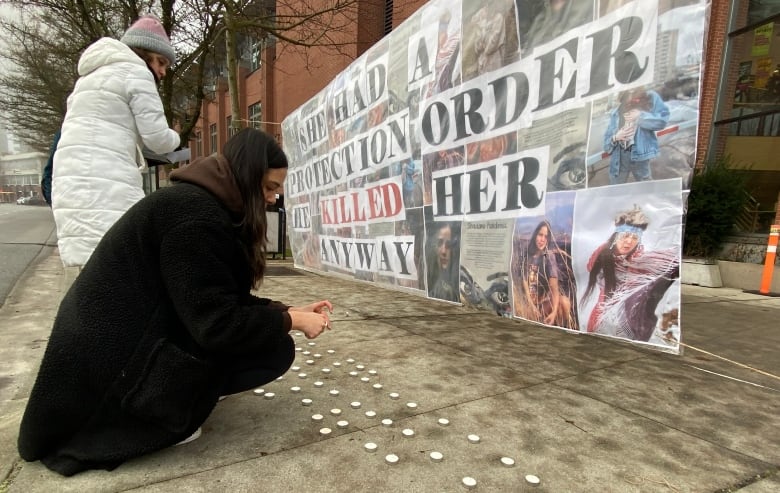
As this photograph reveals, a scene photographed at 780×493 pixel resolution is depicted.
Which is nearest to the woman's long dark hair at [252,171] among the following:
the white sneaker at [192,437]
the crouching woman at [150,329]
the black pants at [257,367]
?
the crouching woman at [150,329]

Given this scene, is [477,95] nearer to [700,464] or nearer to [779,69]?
[700,464]

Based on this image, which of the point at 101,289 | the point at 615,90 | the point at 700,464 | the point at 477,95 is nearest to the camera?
the point at 101,289

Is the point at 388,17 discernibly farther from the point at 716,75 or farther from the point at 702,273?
the point at 702,273

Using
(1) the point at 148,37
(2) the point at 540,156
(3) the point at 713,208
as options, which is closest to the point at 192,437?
(1) the point at 148,37

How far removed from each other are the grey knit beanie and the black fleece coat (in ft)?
4.19

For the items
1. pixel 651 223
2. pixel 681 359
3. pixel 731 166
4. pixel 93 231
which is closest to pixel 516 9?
pixel 651 223

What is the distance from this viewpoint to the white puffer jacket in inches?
88.2

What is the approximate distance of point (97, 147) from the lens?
2.26 m

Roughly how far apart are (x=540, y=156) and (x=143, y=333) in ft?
8.17

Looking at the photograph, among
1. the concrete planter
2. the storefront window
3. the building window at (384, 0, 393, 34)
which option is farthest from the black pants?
the building window at (384, 0, 393, 34)

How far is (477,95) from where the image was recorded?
3.41m

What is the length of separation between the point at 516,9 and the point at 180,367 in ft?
10.00

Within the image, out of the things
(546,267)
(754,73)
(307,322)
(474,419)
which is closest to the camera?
(307,322)

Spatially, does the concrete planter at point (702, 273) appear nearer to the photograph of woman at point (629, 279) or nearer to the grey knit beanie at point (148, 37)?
the photograph of woman at point (629, 279)
